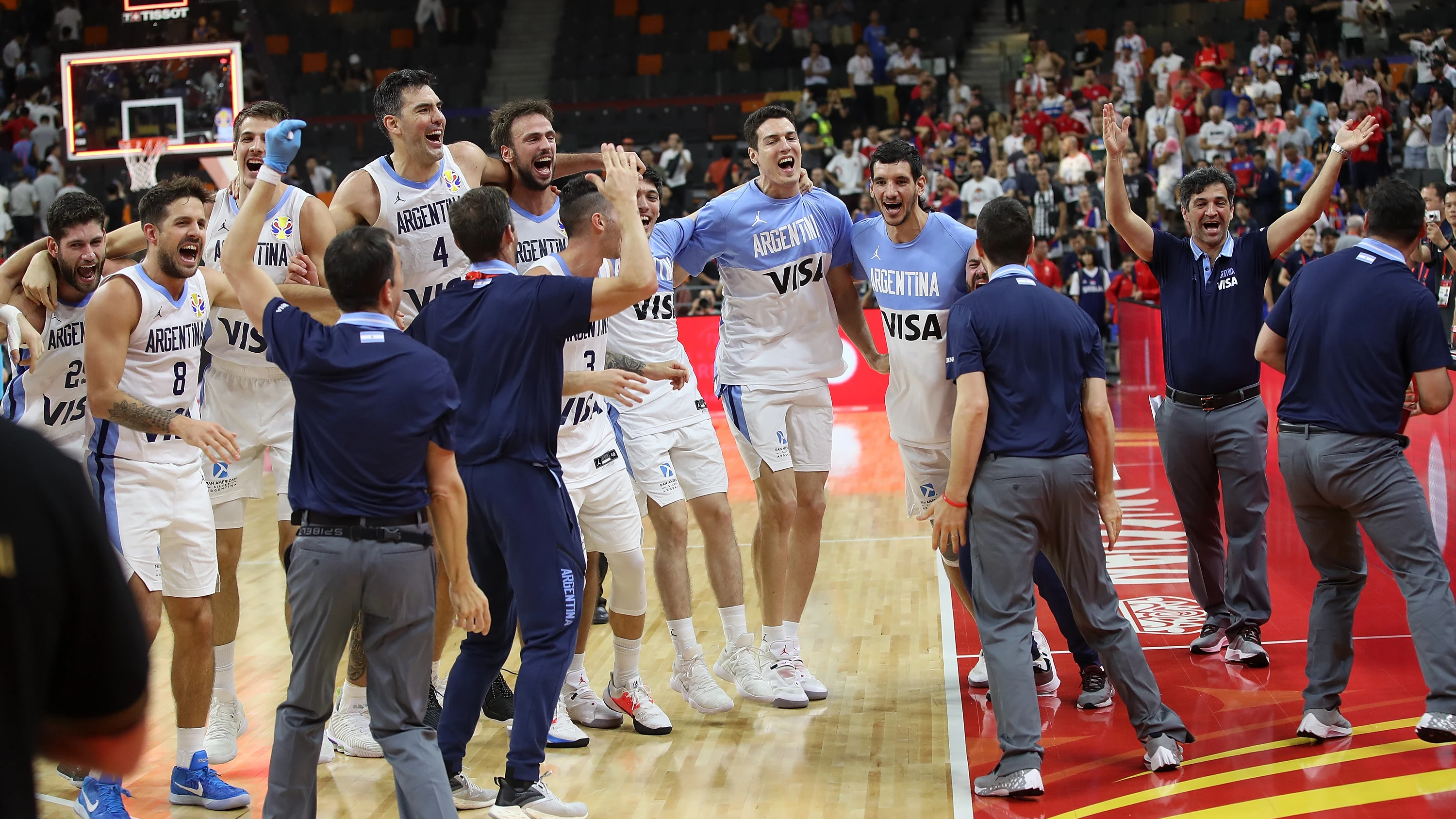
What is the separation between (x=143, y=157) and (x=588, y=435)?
13541 millimetres

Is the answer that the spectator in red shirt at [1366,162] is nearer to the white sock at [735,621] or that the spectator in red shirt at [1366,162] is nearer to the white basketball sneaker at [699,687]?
the white sock at [735,621]

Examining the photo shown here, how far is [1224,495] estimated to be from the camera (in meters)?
6.21

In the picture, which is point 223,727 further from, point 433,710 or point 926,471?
point 926,471

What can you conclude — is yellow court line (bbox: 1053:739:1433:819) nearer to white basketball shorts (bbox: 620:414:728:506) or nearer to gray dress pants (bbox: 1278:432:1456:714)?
gray dress pants (bbox: 1278:432:1456:714)

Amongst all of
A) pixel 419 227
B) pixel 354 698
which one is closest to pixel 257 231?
pixel 419 227

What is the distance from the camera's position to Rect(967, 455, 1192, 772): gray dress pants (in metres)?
4.68

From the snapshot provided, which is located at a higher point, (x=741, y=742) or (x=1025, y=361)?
(x=1025, y=361)

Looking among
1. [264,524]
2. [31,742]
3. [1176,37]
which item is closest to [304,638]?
[31,742]

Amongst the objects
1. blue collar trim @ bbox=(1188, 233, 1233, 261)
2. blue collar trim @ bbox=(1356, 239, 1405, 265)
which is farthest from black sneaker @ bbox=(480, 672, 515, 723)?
blue collar trim @ bbox=(1356, 239, 1405, 265)

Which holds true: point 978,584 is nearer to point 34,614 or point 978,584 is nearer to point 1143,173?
point 34,614

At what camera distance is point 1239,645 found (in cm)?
617

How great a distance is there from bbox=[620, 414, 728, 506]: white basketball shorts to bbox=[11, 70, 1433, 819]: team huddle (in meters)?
0.01

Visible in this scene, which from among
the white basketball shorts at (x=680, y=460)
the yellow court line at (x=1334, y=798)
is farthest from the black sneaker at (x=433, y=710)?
the yellow court line at (x=1334, y=798)

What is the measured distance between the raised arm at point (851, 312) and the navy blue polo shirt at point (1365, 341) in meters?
1.97
